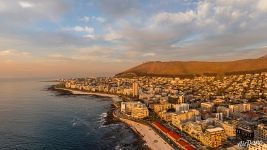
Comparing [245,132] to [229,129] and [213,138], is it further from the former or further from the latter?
[213,138]

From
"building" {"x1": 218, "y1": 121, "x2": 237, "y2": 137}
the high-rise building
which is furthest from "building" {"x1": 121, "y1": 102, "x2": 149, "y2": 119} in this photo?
"building" {"x1": 218, "y1": 121, "x2": 237, "y2": 137}

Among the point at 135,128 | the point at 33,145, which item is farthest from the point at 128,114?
the point at 33,145

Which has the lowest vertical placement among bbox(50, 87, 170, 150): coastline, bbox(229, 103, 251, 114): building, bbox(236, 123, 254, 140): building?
bbox(50, 87, 170, 150): coastline

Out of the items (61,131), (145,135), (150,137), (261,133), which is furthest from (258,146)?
(61,131)

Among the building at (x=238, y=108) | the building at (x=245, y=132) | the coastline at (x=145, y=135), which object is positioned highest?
the building at (x=238, y=108)

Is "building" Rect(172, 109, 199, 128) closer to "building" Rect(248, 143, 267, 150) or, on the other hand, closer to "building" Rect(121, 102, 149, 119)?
"building" Rect(121, 102, 149, 119)

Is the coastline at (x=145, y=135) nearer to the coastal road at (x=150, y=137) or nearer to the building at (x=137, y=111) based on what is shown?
the coastal road at (x=150, y=137)

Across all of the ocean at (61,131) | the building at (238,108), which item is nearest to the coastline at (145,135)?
the ocean at (61,131)

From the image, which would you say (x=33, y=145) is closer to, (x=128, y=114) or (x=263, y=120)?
(x=128, y=114)

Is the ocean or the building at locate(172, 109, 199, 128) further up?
the building at locate(172, 109, 199, 128)
